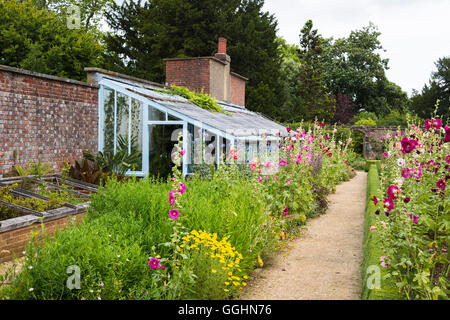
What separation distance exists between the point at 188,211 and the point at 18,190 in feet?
12.1

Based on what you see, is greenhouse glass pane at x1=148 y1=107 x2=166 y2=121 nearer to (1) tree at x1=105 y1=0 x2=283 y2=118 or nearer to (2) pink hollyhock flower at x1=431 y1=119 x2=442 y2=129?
(2) pink hollyhock flower at x1=431 y1=119 x2=442 y2=129

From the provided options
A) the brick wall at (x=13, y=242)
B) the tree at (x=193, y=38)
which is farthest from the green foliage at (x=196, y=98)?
the tree at (x=193, y=38)

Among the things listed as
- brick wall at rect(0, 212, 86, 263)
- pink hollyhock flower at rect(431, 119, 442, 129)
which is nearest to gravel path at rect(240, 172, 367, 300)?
pink hollyhock flower at rect(431, 119, 442, 129)

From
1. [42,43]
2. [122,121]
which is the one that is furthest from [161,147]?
Result: [42,43]

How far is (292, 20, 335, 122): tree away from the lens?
1134 inches

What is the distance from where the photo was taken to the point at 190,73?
1705 cm

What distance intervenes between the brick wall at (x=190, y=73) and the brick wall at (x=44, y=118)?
698 centimetres

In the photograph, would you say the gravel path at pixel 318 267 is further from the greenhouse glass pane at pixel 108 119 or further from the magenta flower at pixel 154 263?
the greenhouse glass pane at pixel 108 119

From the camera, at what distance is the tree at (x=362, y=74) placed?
3675 cm

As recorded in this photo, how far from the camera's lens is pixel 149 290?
10.8ft

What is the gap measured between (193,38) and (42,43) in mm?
7647

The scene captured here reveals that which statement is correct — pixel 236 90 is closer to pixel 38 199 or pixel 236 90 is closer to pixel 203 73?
pixel 203 73

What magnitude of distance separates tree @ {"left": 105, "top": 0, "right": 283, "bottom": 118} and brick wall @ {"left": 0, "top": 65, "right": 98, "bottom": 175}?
12537mm

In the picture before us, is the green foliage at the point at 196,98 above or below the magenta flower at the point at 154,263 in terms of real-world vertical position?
above
